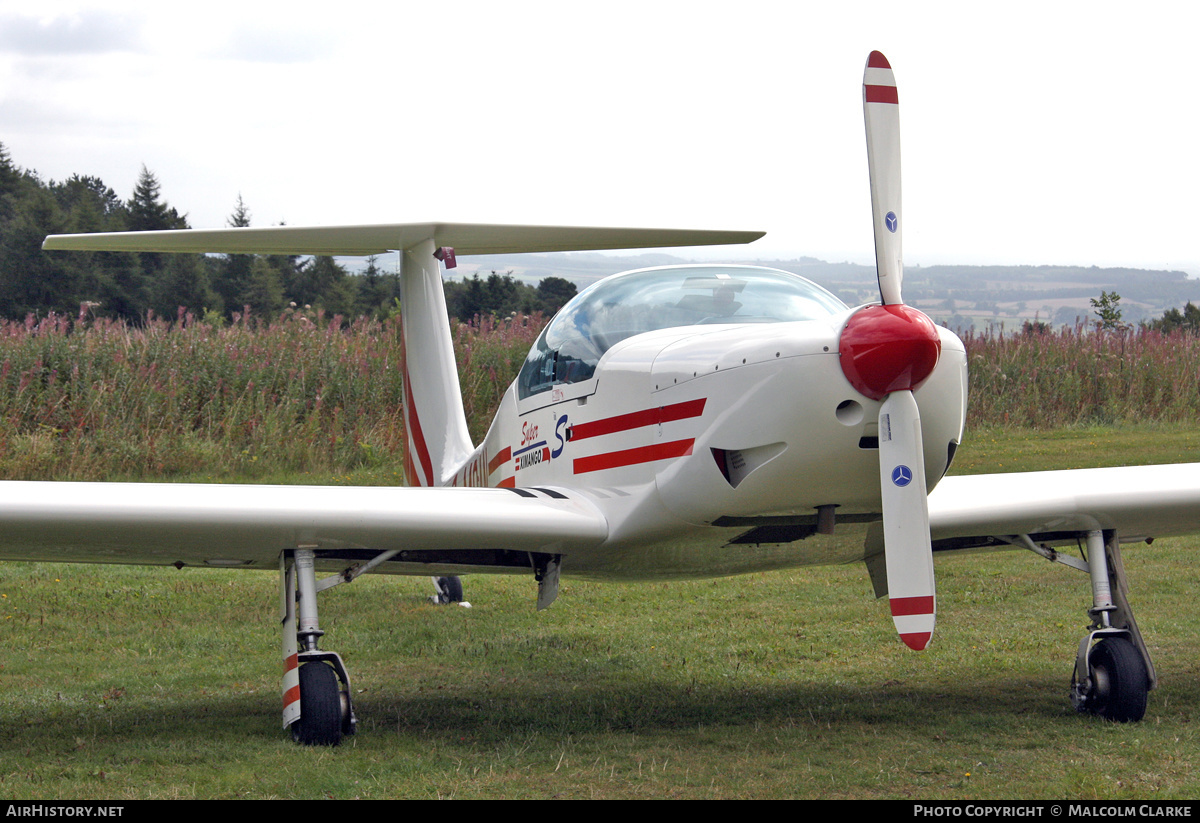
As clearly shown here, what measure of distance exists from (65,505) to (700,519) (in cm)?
260

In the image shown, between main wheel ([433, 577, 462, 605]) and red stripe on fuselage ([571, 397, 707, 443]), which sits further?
main wheel ([433, 577, 462, 605])

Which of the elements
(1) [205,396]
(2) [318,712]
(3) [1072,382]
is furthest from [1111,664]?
(3) [1072,382]

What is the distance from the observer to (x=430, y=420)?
7902 millimetres

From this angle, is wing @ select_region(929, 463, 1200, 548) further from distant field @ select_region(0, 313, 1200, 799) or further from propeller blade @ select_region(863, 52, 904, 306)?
propeller blade @ select_region(863, 52, 904, 306)

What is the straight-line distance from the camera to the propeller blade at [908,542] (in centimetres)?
412

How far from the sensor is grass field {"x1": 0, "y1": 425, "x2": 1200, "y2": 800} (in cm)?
416

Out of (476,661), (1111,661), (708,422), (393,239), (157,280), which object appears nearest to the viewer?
(708,422)

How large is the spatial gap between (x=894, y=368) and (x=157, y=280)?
49301 mm

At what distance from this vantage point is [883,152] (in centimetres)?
423

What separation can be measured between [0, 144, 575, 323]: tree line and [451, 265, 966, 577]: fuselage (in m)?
31.7

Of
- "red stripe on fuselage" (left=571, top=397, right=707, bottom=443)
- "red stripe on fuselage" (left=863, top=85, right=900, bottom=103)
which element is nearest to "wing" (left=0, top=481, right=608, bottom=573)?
"red stripe on fuselage" (left=571, top=397, right=707, bottom=443)

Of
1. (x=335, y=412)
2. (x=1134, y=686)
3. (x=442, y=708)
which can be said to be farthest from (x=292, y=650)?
(x=335, y=412)

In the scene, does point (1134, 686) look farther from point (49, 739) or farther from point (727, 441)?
point (49, 739)

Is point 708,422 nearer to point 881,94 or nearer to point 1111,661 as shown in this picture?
point 881,94
